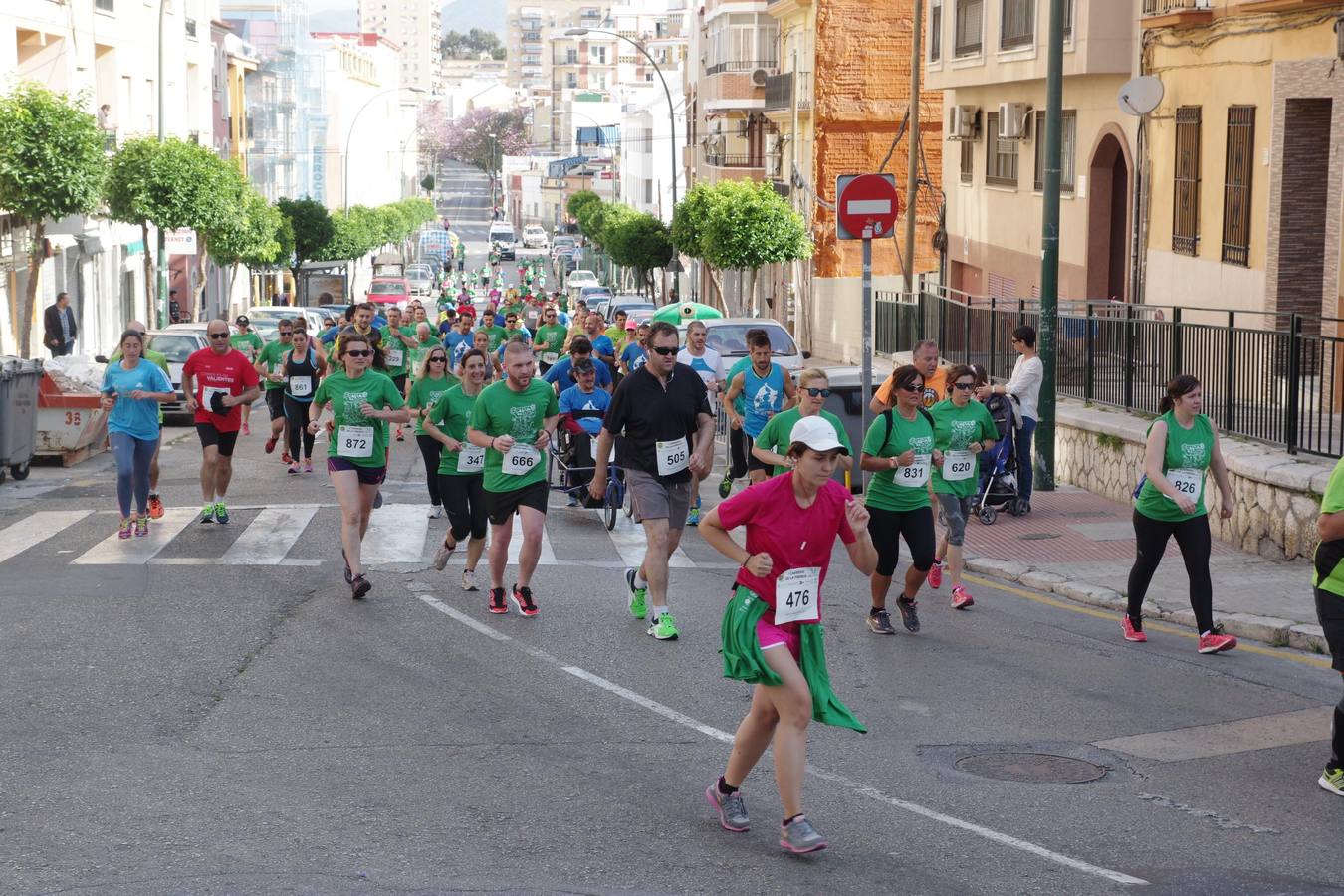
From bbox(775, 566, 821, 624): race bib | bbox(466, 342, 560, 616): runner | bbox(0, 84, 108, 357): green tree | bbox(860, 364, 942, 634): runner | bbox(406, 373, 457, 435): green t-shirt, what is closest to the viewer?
bbox(775, 566, 821, 624): race bib

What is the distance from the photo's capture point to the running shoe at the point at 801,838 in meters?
6.64

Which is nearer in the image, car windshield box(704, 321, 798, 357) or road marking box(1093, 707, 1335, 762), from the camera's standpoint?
road marking box(1093, 707, 1335, 762)

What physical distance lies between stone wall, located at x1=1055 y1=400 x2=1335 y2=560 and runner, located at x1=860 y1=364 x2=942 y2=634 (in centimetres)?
356

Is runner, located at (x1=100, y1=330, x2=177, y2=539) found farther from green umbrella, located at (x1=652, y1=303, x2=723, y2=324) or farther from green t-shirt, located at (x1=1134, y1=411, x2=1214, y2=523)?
green umbrella, located at (x1=652, y1=303, x2=723, y2=324)

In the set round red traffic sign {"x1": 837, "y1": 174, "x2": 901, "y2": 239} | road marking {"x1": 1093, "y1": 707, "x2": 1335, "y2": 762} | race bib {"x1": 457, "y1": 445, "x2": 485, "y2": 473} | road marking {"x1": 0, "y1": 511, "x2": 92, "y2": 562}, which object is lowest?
road marking {"x1": 0, "y1": 511, "x2": 92, "y2": 562}

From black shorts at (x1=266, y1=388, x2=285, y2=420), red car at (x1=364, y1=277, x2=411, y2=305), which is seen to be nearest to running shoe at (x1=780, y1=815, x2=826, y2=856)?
black shorts at (x1=266, y1=388, x2=285, y2=420)

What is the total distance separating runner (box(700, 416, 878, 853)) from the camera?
6703 millimetres

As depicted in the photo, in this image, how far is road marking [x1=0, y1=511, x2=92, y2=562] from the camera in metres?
14.5

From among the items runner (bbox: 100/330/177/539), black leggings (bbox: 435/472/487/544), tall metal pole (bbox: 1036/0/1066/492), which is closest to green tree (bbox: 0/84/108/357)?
runner (bbox: 100/330/177/539)

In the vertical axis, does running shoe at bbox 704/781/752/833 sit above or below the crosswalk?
above

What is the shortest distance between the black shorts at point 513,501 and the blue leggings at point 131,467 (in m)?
4.58

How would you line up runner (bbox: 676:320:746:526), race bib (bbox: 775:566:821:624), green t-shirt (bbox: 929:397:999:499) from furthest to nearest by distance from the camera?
runner (bbox: 676:320:746:526)
green t-shirt (bbox: 929:397:999:499)
race bib (bbox: 775:566:821:624)

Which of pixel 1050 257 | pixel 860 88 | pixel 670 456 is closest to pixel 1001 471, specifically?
pixel 1050 257

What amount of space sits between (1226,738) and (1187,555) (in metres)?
2.11
